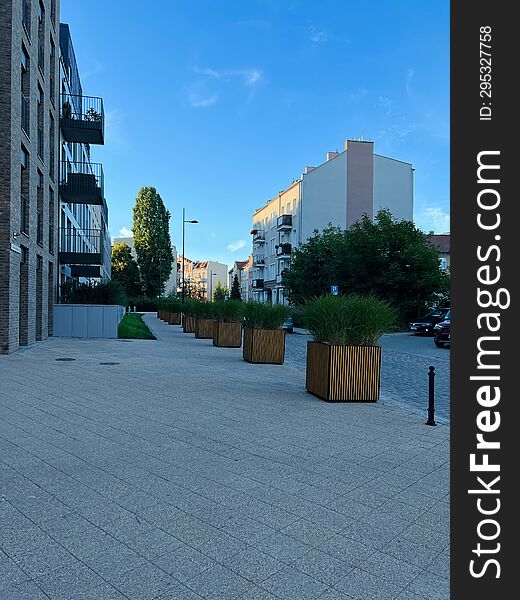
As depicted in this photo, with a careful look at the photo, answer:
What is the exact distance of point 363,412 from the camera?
823 centimetres

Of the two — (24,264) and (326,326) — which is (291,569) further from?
(24,264)

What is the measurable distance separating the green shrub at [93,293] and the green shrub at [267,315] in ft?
40.9

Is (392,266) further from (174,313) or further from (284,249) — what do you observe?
(284,249)

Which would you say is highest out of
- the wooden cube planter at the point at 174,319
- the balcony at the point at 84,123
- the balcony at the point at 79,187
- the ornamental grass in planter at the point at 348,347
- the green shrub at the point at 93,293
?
the balcony at the point at 84,123

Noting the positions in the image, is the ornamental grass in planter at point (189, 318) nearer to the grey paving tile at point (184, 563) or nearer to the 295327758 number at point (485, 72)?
the grey paving tile at point (184, 563)

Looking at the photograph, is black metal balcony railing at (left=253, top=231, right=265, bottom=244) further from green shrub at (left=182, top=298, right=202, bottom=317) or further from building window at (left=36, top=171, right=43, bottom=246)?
building window at (left=36, top=171, right=43, bottom=246)

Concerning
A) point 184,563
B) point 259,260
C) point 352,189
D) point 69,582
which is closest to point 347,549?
point 184,563

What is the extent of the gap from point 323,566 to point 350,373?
19.0 feet

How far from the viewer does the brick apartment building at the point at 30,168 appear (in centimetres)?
1552

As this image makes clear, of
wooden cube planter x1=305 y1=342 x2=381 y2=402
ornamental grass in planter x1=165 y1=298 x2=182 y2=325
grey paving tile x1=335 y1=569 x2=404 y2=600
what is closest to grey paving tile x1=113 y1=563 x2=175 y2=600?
grey paving tile x1=335 y1=569 x2=404 y2=600

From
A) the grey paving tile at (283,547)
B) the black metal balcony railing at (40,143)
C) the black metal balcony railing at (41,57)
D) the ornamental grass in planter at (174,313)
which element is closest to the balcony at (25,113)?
the black metal balcony railing at (40,143)

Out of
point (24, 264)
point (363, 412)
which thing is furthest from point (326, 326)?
point (24, 264)

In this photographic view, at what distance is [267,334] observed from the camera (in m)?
15.2

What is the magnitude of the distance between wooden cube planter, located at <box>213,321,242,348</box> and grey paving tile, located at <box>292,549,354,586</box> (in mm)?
16921
